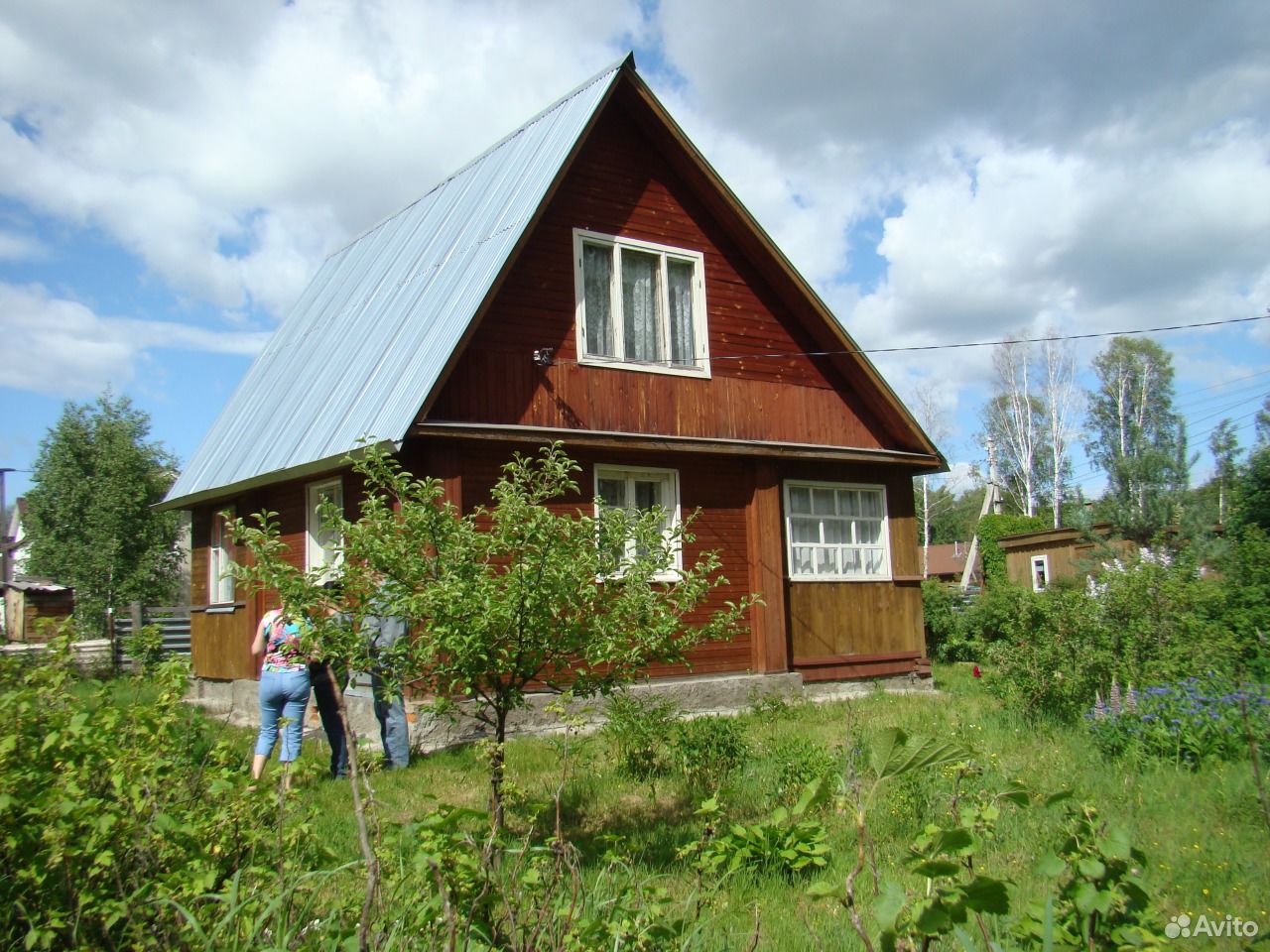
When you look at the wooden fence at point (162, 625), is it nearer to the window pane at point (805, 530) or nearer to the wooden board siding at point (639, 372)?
the wooden board siding at point (639, 372)

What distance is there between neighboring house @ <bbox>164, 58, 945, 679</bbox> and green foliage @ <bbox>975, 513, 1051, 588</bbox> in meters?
21.2

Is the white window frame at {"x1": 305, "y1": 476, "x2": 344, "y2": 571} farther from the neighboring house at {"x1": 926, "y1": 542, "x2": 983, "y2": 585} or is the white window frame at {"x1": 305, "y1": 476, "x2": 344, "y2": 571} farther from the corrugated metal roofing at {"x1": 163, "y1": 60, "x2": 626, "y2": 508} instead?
the neighboring house at {"x1": 926, "y1": 542, "x2": 983, "y2": 585}

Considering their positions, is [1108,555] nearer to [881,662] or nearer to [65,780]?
[881,662]

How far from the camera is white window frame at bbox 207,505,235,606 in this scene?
1466 centimetres

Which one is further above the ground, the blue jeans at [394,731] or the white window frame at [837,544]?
the white window frame at [837,544]

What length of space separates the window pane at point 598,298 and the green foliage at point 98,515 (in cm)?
2566

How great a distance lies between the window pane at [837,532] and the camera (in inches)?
533

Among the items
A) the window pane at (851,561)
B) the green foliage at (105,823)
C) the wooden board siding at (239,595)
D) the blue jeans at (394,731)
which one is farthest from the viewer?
the window pane at (851,561)

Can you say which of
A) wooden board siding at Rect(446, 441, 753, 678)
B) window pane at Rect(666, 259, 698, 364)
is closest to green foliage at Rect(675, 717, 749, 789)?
wooden board siding at Rect(446, 441, 753, 678)

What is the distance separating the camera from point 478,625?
5.16 metres

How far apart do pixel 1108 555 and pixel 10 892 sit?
67.0 ft

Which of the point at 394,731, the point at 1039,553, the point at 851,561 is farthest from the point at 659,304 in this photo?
the point at 1039,553

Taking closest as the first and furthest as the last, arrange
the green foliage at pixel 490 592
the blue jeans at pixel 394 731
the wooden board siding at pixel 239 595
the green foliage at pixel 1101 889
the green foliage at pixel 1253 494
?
the green foliage at pixel 1101 889, the green foliage at pixel 490 592, the blue jeans at pixel 394 731, the wooden board siding at pixel 239 595, the green foliage at pixel 1253 494

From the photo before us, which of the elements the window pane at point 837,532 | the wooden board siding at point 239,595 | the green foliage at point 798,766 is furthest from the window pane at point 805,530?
the green foliage at point 798,766
